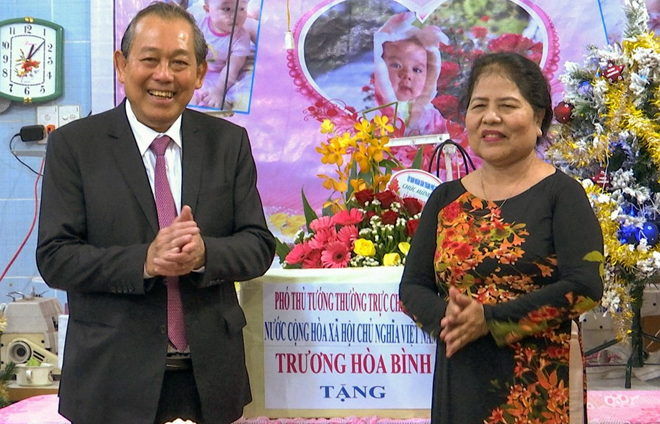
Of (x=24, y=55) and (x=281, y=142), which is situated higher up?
(x=24, y=55)

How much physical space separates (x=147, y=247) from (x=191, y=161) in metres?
0.23

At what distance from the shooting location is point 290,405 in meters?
1.99

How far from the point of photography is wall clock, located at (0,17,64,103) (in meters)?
3.72

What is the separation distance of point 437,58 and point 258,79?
0.80 meters

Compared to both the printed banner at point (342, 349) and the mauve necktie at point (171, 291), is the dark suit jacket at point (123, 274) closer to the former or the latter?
the mauve necktie at point (171, 291)

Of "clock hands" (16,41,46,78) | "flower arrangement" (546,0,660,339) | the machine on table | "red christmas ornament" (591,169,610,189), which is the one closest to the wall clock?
"clock hands" (16,41,46,78)

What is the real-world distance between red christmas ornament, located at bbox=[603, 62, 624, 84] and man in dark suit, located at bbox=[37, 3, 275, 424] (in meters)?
1.54

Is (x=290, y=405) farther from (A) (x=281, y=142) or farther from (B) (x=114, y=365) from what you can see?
(A) (x=281, y=142)

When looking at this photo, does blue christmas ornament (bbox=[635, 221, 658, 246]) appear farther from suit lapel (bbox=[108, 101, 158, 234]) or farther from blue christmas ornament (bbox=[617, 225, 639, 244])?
suit lapel (bbox=[108, 101, 158, 234])

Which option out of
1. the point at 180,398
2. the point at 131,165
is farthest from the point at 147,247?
the point at 180,398

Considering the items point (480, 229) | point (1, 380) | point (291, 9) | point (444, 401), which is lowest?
point (1, 380)

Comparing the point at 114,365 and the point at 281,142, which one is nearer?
the point at 114,365

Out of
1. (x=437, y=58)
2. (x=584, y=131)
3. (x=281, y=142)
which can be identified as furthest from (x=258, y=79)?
(x=584, y=131)

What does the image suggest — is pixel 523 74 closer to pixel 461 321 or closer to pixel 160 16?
pixel 461 321
